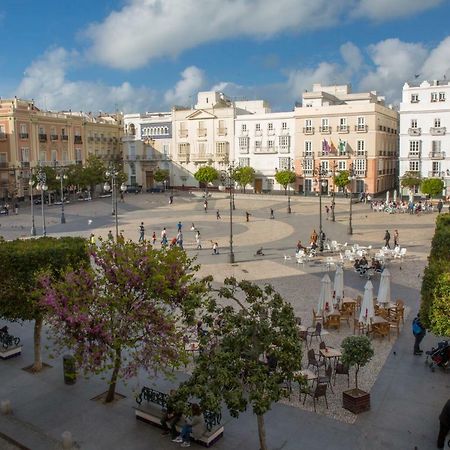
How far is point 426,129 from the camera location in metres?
64.0

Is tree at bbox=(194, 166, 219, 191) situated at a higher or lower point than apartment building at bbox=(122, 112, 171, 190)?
lower

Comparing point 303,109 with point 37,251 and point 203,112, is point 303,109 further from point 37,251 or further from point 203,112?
point 37,251

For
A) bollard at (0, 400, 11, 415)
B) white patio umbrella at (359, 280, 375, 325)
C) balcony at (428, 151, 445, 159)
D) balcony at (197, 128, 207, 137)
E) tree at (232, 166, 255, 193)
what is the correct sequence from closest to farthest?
bollard at (0, 400, 11, 415)
white patio umbrella at (359, 280, 375, 325)
balcony at (428, 151, 445, 159)
tree at (232, 166, 255, 193)
balcony at (197, 128, 207, 137)

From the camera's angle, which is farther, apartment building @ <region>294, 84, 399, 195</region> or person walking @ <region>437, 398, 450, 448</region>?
apartment building @ <region>294, 84, 399, 195</region>

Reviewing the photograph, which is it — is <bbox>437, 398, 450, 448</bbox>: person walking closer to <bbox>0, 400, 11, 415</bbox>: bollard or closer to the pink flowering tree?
the pink flowering tree

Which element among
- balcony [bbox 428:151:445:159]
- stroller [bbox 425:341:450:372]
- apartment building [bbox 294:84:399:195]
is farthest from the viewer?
apartment building [bbox 294:84:399:195]

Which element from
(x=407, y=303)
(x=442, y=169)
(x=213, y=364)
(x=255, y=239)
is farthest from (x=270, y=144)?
(x=213, y=364)

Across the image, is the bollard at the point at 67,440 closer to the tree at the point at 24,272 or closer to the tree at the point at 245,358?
the tree at the point at 245,358

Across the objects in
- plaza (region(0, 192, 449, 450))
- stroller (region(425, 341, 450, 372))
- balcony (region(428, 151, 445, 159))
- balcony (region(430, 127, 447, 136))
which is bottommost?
plaza (region(0, 192, 449, 450))

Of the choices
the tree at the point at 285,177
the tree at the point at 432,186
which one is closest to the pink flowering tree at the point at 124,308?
the tree at the point at 432,186

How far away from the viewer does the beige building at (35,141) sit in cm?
6638

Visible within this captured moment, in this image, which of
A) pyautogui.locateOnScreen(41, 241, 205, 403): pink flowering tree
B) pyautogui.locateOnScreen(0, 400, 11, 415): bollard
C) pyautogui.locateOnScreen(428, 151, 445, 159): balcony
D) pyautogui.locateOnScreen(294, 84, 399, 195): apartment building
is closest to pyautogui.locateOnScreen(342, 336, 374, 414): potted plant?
pyautogui.locateOnScreen(41, 241, 205, 403): pink flowering tree

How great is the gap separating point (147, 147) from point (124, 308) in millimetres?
76345

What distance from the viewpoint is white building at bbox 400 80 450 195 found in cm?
6303
